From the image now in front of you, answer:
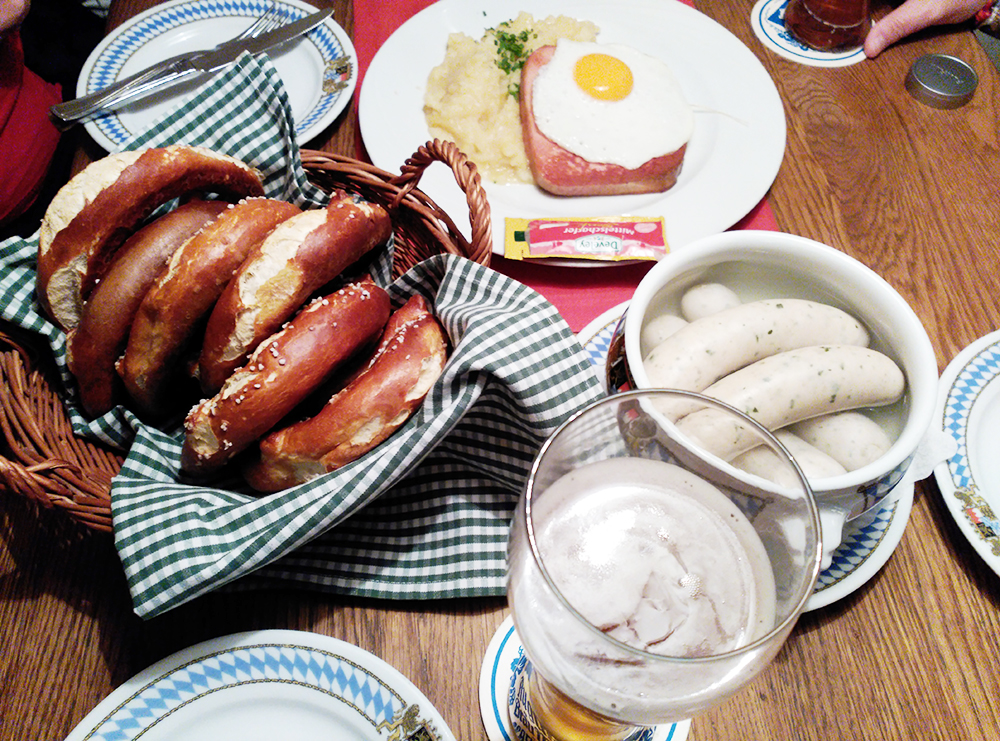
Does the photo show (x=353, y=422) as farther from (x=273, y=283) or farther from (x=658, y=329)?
(x=658, y=329)

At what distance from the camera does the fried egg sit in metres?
1.13

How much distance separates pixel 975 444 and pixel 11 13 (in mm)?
1606

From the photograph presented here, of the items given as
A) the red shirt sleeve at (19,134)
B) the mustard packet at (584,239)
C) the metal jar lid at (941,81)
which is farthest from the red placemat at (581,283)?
the red shirt sleeve at (19,134)

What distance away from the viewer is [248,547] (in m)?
0.61

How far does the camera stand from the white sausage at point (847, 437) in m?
0.65

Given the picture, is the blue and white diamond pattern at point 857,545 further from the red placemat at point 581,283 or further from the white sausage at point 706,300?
the red placemat at point 581,283

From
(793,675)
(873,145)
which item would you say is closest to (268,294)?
(793,675)

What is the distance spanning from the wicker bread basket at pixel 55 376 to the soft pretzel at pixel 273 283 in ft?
0.46

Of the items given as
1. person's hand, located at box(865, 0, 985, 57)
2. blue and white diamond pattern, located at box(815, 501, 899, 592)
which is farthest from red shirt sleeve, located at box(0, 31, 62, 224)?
person's hand, located at box(865, 0, 985, 57)

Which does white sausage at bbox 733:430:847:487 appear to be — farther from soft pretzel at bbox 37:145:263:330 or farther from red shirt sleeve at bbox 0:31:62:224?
red shirt sleeve at bbox 0:31:62:224

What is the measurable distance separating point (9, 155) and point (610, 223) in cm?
111

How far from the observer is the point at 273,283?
2.27ft

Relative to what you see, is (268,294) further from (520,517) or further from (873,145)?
(873,145)

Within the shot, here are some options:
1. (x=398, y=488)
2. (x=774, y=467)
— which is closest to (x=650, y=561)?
(x=774, y=467)
